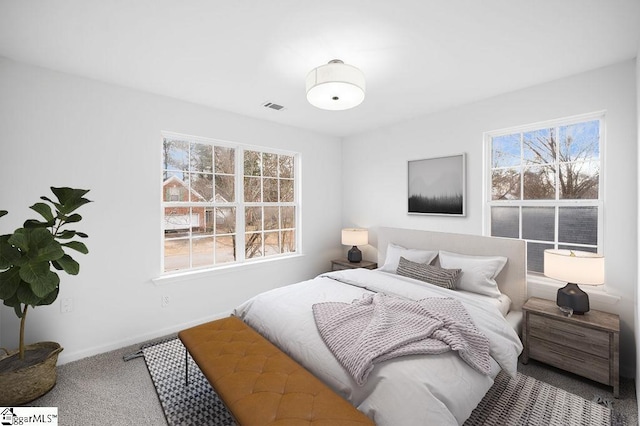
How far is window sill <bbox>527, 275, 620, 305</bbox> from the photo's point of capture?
7.80ft

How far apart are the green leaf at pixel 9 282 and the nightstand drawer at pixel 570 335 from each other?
3.86 metres

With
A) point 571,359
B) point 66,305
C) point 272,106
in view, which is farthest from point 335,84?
point 66,305

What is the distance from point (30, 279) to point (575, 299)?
395 cm

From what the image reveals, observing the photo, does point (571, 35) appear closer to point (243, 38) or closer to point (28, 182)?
point (243, 38)

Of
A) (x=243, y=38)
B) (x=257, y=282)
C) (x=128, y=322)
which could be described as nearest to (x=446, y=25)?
(x=243, y=38)

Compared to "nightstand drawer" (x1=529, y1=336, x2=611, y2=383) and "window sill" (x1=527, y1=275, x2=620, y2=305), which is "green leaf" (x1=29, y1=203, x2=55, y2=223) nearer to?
"nightstand drawer" (x1=529, y1=336, x2=611, y2=383)

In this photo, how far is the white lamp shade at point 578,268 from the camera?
2.19m

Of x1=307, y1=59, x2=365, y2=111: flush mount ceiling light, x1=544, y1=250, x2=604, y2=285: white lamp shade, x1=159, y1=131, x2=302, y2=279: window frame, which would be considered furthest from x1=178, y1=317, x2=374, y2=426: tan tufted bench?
x1=544, y1=250, x2=604, y2=285: white lamp shade

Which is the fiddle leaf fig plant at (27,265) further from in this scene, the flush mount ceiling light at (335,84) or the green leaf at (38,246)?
the flush mount ceiling light at (335,84)

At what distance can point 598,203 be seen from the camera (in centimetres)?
249

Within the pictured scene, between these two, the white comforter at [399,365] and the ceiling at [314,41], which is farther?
the ceiling at [314,41]

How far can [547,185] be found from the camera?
2.81 metres

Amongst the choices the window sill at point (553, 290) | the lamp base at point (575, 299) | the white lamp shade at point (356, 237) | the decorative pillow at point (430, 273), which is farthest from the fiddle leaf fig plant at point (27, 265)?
the window sill at point (553, 290)

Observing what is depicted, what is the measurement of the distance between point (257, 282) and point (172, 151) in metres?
1.89
